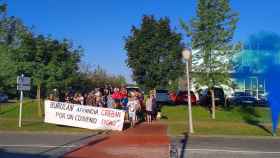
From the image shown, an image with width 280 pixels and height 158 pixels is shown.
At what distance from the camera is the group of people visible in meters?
28.4

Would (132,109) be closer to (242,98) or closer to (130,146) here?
(130,146)

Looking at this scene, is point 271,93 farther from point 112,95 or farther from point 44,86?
point 44,86

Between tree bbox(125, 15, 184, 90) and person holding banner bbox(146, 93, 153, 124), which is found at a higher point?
tree bbox(125, 15, 184, 90)

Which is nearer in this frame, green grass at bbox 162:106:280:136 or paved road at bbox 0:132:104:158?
paved road at bbox 0:132:104:158

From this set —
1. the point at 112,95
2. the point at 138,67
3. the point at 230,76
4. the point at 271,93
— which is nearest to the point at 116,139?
the point at 271,93

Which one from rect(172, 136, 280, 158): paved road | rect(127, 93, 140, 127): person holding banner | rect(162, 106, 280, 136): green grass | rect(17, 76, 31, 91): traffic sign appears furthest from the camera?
rect(127, 93, 140, 127): person holding banner

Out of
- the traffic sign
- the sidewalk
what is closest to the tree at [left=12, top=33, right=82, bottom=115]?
the traffic sign

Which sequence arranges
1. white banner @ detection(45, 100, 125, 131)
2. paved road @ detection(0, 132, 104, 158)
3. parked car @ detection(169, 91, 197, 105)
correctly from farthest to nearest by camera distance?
parked car @ detection(169, 91, 197, 105), white banner @ detection(45, 100, 125, 131), paved road @ detection(0, 132, 104, 158)

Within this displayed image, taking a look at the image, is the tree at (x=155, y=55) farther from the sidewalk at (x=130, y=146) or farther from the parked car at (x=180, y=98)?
the sidewalk at (x=130, y=146)

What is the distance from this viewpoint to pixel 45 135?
23391 millimetres

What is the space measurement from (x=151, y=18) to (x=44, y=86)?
70.2 ft

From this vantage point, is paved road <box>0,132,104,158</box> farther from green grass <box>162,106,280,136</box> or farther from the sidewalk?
green grass <box>162,106,280,136</box>

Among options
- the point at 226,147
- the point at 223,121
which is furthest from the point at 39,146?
the point at 223,121

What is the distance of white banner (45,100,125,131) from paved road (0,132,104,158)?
2633mm
